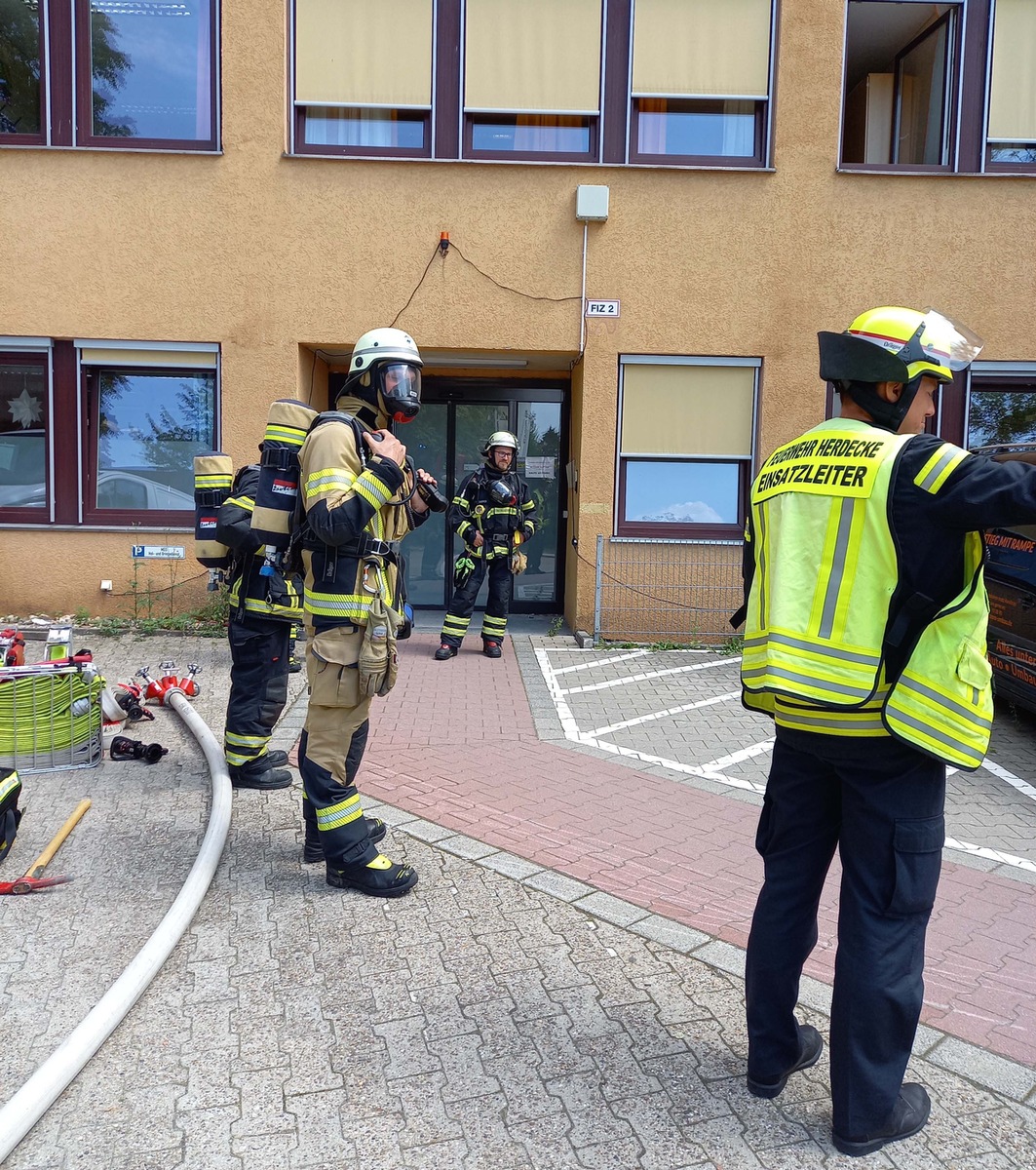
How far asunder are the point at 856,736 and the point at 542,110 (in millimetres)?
9174


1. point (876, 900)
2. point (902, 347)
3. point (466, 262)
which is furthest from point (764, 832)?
point (466, 262)

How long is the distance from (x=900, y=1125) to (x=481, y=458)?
31.2ft

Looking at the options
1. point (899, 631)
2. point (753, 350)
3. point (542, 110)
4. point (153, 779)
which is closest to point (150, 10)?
point (542, 110)

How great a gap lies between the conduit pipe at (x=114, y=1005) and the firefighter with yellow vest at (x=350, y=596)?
0.52 meters

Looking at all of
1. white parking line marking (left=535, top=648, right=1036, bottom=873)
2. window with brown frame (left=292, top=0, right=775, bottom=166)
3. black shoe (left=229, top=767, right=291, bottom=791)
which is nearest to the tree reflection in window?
window with brown frame (left=292, top=0, right=775, bottom=166)

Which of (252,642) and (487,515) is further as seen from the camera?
(487,515)

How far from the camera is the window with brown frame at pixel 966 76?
10047 mm

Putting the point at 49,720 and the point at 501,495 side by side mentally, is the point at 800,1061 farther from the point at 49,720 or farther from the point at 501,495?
the point at 501,495

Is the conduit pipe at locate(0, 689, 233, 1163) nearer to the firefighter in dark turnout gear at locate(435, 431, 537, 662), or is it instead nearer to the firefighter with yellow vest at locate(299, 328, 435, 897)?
the firefighter with yellow vest at locate(299, 328, 435, 897)

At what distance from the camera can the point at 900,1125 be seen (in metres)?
2.60

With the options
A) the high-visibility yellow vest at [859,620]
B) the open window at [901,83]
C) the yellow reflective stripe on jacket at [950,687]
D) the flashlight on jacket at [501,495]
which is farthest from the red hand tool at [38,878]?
the open window at [901,83]

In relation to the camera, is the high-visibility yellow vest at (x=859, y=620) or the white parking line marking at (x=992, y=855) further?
the white parking line marking at (x=992, y=855)

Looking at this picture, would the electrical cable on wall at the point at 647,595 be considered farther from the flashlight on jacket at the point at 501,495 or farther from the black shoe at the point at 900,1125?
the black shoe at the point at 900,1125

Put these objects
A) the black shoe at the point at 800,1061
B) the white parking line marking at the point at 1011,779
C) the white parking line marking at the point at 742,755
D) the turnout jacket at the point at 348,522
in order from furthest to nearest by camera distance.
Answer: the white parking line marking at the point at 742,755
the white parking line marking at the point at 1011,779
the turnout jacket at the point at 348,522
the black shoe at the point at 800,1061
